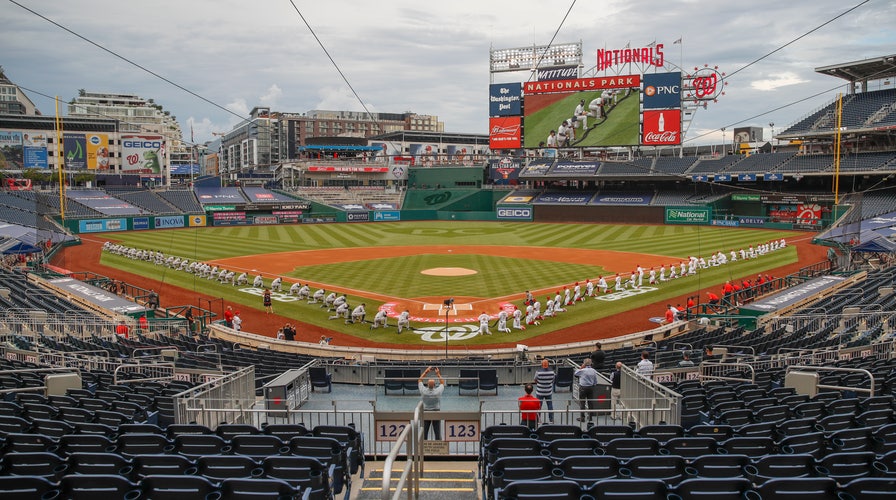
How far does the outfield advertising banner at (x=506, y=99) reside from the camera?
72.4 metres

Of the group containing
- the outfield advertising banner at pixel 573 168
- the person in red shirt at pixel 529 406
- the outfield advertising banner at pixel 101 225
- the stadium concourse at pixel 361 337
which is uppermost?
the outfield advertising banner at pixel 573 168

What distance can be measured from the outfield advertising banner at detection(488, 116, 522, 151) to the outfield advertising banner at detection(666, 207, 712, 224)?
19236 millimetres

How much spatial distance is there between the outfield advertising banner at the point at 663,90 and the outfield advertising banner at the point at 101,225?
5912 cm

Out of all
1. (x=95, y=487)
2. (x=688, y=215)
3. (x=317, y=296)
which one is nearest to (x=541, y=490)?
(x=95, y=487)

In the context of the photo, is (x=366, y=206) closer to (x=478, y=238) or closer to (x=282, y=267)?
(x=478, y=238)

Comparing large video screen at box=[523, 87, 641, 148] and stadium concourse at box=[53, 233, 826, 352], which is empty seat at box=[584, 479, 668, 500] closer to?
stadium concourse at box=[53, 233, 826, 352]

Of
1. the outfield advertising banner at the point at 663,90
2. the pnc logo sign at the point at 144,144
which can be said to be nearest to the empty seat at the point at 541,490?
the outfield advertising banner at the point at 663,90

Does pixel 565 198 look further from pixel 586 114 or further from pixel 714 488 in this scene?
pixel 714 488

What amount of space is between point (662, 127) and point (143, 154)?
72.9 metres

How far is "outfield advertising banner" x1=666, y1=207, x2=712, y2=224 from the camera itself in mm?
65688

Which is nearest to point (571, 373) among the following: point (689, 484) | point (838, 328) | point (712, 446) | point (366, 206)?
point (712, 446)

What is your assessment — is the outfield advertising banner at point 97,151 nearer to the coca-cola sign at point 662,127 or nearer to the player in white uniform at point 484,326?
the coca-cola sign at point 662,127

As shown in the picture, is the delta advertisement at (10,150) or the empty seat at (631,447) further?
the delta advertisement at (10,150)

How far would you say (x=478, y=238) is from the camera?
57.2 m
